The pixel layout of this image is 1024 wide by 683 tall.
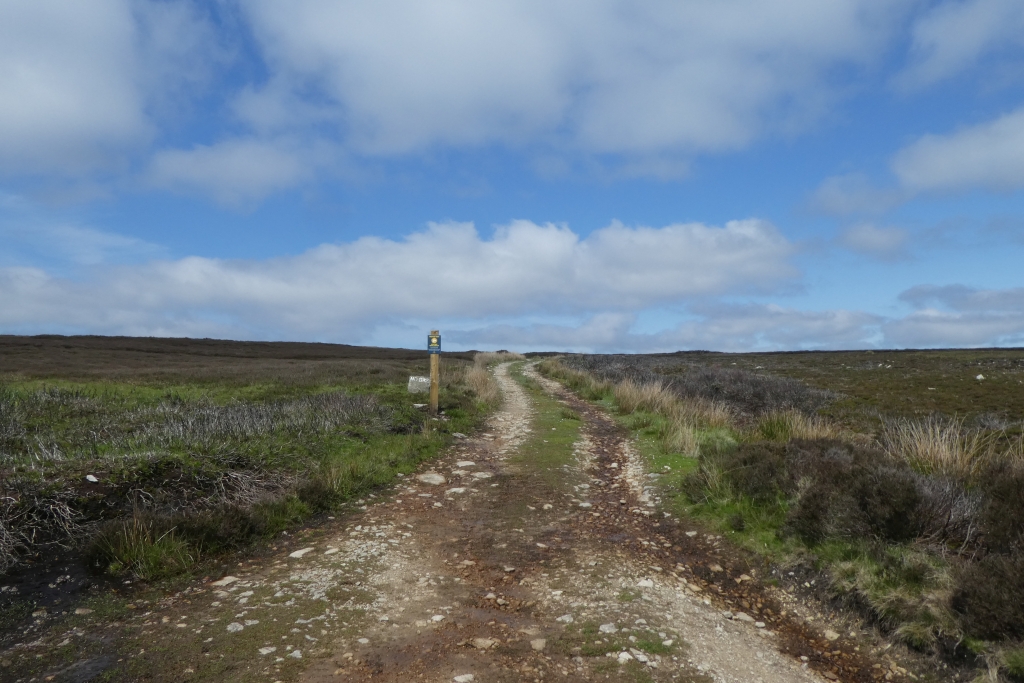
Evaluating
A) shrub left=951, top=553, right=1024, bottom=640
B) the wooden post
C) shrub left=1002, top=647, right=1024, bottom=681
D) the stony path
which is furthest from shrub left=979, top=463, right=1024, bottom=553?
the wooden post

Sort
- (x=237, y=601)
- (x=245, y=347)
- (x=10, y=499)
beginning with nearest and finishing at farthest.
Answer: (x=237, y=601)
(x=10, y=499)
(x=245, y=347)

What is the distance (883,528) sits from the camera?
248 inches

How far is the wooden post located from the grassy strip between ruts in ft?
21.5

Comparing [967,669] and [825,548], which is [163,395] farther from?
[967,669]

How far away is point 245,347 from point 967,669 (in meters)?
71.1

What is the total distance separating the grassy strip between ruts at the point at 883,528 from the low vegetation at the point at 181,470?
5.01m

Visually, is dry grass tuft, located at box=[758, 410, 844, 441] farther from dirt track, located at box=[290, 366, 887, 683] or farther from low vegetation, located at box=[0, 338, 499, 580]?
low vegetation, located at box=[0, 338, 499, 580]

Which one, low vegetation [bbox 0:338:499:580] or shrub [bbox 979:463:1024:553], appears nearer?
shrub [bbox 979:463:1024:553]

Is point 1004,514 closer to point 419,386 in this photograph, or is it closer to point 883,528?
point 883,528

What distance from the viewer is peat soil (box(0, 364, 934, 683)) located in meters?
4.39

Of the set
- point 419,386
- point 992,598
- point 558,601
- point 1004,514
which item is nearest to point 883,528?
point 1004,514

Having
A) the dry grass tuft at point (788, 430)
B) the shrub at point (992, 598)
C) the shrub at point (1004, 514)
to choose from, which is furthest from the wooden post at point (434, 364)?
the shrub at point (992, 598)

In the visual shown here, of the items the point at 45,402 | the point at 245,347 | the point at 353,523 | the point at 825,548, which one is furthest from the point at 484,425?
the point at 245,347

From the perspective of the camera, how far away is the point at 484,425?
1500cm
